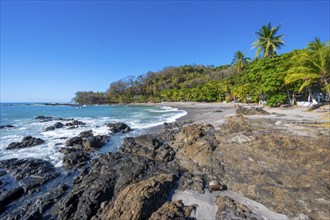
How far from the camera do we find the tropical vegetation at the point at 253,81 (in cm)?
2005

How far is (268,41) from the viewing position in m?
33.8

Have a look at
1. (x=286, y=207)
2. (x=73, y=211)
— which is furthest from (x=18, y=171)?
(x=286, y=207)

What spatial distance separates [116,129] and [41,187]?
11128mm

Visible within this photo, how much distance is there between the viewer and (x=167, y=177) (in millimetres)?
6930

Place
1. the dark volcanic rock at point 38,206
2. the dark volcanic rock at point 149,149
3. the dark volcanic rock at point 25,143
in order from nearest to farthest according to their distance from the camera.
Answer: the dark volcanic rock at point 38,206 → the dark volcanic rock at point 149,149 → the dark volcanic rock at point 25,143

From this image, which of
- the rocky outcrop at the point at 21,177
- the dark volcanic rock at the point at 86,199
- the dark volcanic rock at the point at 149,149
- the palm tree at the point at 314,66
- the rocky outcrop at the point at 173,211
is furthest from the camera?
the palm tree at the point at 314,66

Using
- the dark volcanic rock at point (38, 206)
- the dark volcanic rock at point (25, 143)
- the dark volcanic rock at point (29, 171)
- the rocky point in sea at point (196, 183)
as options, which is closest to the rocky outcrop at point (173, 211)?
the rocky point in sea at point (196, 183)

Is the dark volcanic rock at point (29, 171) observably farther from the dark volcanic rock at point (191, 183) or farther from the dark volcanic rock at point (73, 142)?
the dark volcanic rock at point (191, 183)

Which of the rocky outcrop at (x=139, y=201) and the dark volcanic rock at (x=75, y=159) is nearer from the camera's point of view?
the rocky outcrop at (x=139, y=201)

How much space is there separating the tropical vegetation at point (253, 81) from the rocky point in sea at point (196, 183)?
15553mm

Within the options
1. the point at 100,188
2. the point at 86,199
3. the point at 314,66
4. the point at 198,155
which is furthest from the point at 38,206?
the point at 314,66

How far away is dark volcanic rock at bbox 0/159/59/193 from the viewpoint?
25.7ft

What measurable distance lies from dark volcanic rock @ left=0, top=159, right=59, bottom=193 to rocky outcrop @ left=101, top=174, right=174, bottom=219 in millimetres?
4487

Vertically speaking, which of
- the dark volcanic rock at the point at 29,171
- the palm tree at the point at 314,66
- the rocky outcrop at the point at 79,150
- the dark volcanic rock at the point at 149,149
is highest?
the palm tree at the point at 314,66
